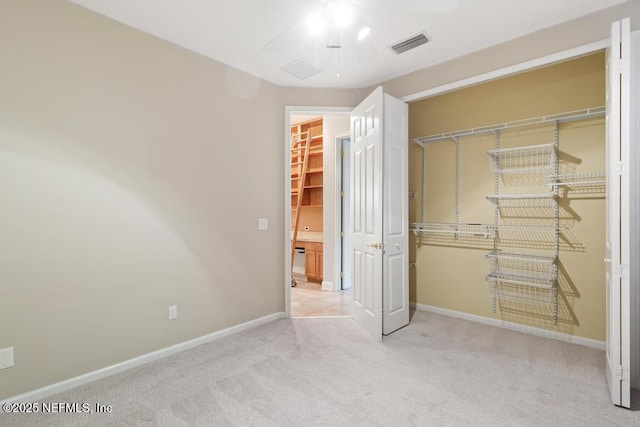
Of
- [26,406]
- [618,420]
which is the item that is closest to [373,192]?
[618,420]

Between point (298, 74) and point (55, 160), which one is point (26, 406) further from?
point (298, 74)

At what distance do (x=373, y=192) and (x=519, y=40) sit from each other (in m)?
1.77

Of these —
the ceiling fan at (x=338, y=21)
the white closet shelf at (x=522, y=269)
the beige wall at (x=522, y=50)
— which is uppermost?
the ceiling fan at (x=338, y=21)

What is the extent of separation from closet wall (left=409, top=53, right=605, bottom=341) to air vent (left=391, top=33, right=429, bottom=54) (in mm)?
1155

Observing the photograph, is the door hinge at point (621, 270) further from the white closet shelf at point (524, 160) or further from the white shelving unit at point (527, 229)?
the white closet shelf at point (524, 160)

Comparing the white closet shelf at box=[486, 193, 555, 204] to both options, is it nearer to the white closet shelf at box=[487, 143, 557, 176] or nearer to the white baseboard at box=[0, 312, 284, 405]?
the white closet shelf at box=[487, 143, 557, 176]

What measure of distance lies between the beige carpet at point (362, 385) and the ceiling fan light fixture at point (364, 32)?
2.67 meters

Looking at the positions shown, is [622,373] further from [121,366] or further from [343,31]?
[121,366]

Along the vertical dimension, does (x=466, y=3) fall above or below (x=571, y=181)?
above

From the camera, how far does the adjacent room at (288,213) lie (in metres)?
1.99

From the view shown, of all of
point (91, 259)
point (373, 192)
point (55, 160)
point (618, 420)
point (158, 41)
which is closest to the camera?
point (618, 420)

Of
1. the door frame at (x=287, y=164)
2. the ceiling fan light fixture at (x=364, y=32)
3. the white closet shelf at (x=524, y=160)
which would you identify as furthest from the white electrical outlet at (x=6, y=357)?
the white closet shelf at (x=524, y=160)

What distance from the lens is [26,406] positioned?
1982 millimetres

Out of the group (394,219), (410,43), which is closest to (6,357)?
(394,219)
